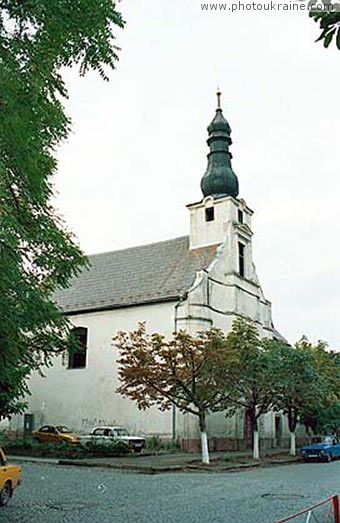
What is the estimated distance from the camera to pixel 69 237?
12.2 meters

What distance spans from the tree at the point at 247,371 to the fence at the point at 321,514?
18.3m

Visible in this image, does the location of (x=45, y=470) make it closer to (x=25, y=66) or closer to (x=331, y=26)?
(x=25, y=66)

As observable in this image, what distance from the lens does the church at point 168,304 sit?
33.4 meters

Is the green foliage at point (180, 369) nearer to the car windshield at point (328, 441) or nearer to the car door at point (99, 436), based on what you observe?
the car door at point (99, 436)

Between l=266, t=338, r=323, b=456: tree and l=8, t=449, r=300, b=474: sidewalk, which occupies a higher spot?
l=266, t=338, r=323, b=456: tree

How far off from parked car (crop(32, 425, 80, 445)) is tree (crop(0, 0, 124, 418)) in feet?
64.8

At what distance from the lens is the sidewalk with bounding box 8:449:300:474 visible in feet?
73.8

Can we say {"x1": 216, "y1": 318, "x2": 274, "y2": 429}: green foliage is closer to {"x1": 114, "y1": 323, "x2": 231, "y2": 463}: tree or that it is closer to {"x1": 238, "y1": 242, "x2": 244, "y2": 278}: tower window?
{"x1": 114, "y1": 323, "x2": 231, "y2": 463}: tree

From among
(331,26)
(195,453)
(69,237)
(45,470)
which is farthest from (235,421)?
(331,26)

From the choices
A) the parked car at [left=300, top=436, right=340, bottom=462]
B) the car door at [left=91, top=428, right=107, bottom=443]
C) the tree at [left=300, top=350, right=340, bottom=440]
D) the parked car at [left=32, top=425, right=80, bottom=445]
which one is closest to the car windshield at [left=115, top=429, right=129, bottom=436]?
the car door at [left=91, top=428, right=107, bottom=443]

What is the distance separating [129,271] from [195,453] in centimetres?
1332

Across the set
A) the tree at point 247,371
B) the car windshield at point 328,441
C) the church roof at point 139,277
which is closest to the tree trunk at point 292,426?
the car windshield at point 328,441

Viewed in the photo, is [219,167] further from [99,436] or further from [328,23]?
[328,23]

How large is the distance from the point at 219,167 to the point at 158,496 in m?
28.1
